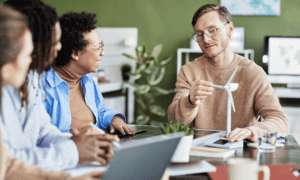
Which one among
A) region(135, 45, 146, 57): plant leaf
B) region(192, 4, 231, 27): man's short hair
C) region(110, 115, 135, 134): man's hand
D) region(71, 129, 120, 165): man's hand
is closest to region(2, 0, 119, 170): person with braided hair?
region(71, 129, 120, 165): man's hand

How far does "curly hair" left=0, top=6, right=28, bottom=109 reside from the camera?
67 centimetres

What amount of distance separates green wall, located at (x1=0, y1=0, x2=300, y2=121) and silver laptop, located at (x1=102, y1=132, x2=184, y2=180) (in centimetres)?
349

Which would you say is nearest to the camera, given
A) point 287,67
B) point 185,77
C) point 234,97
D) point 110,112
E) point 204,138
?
point 204,138

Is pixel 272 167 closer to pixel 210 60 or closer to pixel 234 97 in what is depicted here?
pixel 234 97

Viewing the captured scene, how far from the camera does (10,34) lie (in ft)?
2.24

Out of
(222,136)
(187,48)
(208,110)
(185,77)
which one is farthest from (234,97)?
(187,48)

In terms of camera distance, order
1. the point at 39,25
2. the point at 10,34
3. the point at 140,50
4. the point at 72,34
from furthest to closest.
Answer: the point at 140,50, the point at 72,34, the point at 39,25, the point at 10,34

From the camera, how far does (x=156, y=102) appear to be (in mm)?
4414

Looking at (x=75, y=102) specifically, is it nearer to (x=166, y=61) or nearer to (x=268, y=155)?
(x=268, y=155)

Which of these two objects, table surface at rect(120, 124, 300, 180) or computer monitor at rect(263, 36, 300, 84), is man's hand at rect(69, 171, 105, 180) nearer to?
table surface at rect(120, 124, 300, 180)

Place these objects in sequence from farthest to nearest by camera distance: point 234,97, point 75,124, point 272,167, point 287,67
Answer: point 287,67 < point 234,97 < point 75,124 < point 272,167

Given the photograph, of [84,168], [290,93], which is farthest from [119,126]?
[290,93]

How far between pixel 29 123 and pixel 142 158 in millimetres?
452

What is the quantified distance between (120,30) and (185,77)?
2590mm
